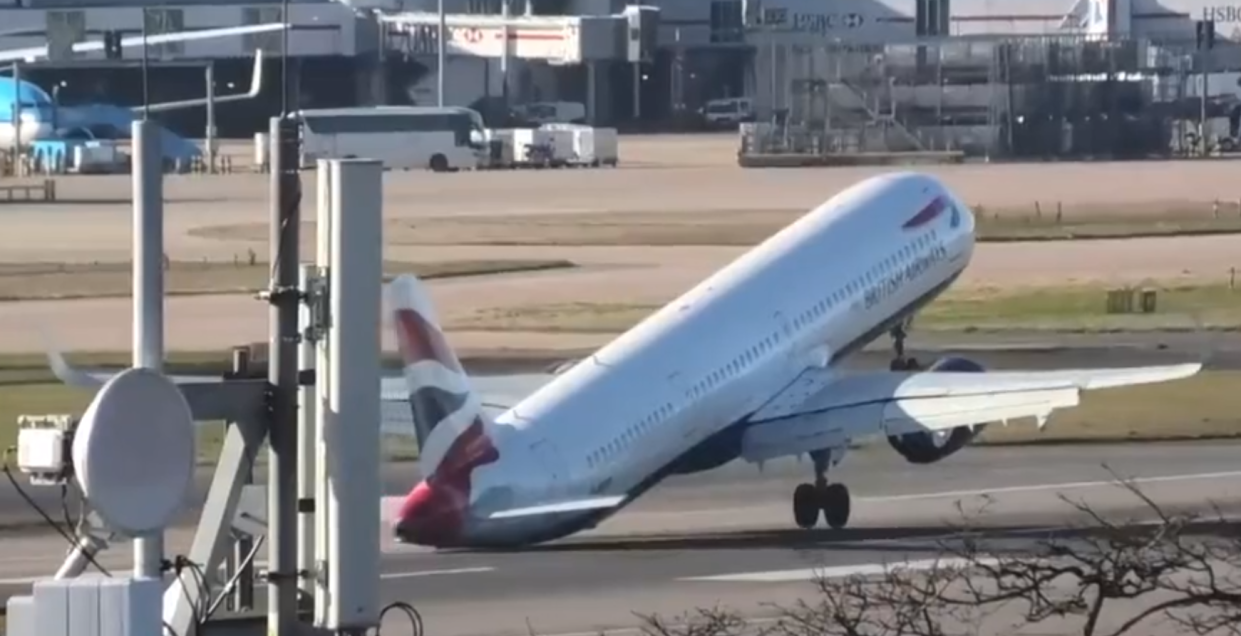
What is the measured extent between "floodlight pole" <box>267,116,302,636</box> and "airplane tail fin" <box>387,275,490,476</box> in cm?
1494

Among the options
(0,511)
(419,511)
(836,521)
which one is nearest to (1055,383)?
(836,521)

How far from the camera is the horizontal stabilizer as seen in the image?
32812 millimetres

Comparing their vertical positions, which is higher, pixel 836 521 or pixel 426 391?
pixel 426 391

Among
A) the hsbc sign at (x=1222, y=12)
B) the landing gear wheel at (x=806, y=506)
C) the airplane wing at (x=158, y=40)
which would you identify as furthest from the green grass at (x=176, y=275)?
the hsbc sign at (x=1222, y=12)

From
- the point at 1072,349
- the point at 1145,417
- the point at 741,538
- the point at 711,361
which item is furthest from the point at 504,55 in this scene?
the point at 741,538

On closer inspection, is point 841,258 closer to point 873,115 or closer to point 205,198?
point 205,198

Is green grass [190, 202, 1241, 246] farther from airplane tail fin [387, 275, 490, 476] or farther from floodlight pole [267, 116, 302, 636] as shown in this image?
floodlight pole [267, 116, 302, 636]

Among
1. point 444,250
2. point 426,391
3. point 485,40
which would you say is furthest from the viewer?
point 485,40

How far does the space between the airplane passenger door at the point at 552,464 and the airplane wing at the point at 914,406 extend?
6.31m

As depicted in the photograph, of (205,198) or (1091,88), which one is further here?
(1091,88)

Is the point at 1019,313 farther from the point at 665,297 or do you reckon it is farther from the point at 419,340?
the point at 419,340

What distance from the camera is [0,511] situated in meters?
41.2

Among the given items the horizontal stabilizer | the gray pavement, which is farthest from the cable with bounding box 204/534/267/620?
the gray pavement

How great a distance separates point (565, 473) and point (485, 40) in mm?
156706
